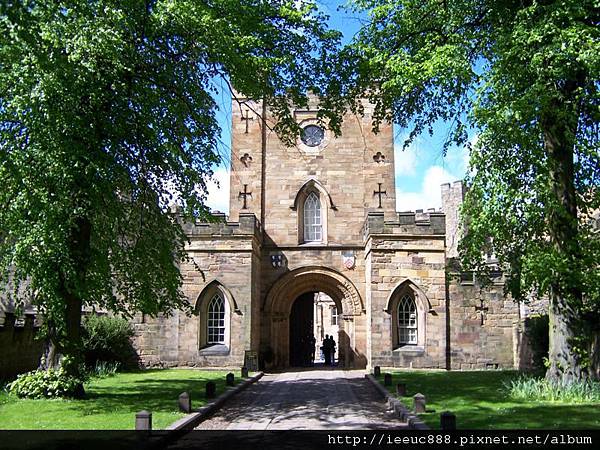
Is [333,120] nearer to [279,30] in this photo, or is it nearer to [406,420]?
[279,30]

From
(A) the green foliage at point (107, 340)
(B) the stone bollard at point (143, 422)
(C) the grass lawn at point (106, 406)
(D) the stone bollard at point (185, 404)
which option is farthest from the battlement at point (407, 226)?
(B) the stone bollard at point (143, 422)

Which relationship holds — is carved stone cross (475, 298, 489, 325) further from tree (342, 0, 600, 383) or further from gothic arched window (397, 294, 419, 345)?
tree (342, 0, 600, 383)

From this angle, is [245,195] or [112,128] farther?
[245,195]

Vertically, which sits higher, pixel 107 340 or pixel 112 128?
pixel 112 128

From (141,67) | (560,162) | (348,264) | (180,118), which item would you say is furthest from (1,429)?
(348,264)

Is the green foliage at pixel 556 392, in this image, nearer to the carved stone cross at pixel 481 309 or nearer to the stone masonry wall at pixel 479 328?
the stone masonry wall at pixel 479 328

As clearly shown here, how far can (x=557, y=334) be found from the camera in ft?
42.2

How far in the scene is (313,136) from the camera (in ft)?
85.7

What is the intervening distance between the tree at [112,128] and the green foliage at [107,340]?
649 centimetres

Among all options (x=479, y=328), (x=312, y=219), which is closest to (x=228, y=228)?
(x=312, y=219)

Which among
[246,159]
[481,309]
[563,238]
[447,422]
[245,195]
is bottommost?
[447,422]

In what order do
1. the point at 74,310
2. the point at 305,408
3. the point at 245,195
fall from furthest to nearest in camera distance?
1. the point at 245,195
2. the point at 74,310
3. the point at 305,408

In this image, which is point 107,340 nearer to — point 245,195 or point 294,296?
point 294,296

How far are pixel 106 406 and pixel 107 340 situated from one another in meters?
9.74
